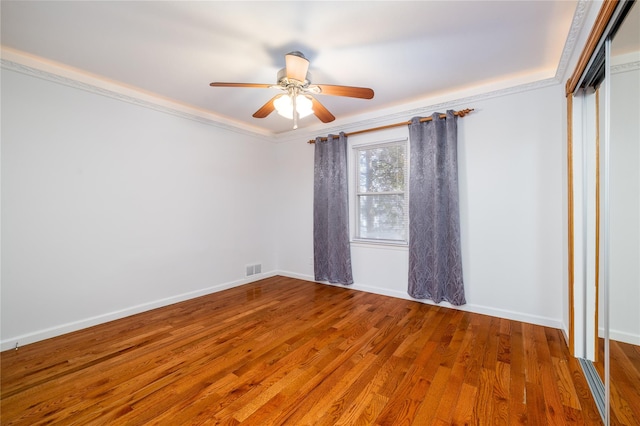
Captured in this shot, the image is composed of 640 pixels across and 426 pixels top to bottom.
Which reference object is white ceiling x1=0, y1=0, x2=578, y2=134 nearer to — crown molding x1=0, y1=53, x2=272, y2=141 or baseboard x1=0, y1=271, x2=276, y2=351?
crown molding x1=0, y1=53, x2=272, y2=141

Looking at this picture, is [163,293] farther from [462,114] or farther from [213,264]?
[462,114]

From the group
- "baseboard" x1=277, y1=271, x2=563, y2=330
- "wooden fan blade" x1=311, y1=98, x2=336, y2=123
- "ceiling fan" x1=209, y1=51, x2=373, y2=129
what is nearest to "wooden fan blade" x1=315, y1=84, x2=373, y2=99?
"ceiling fan" x1=209, y1=51, x2=373, y2=129

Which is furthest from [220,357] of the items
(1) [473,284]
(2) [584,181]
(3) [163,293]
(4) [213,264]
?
(2) [584,181]

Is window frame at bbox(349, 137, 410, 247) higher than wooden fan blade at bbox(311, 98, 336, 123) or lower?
lower

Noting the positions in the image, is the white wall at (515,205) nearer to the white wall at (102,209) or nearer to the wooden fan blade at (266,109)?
the wooden fan blade at (266,109)

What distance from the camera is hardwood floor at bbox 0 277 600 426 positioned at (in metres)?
1.62

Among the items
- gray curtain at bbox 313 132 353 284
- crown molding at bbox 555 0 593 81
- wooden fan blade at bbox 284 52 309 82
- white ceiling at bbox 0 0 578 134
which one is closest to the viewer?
crown molding at bbox 555 0 593 81

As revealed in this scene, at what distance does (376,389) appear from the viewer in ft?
6.06

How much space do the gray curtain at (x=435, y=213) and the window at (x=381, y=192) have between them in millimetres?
261

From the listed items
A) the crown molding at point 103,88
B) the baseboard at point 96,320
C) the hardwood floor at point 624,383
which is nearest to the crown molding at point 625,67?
the hardwood floor at point 624,383

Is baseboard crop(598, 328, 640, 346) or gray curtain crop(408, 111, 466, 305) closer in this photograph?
baseboard crop(598, 328, 640, 346)

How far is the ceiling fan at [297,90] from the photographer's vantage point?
220 cm

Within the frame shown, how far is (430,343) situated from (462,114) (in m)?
2.44

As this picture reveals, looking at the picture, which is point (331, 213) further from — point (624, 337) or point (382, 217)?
point (624, 337)
